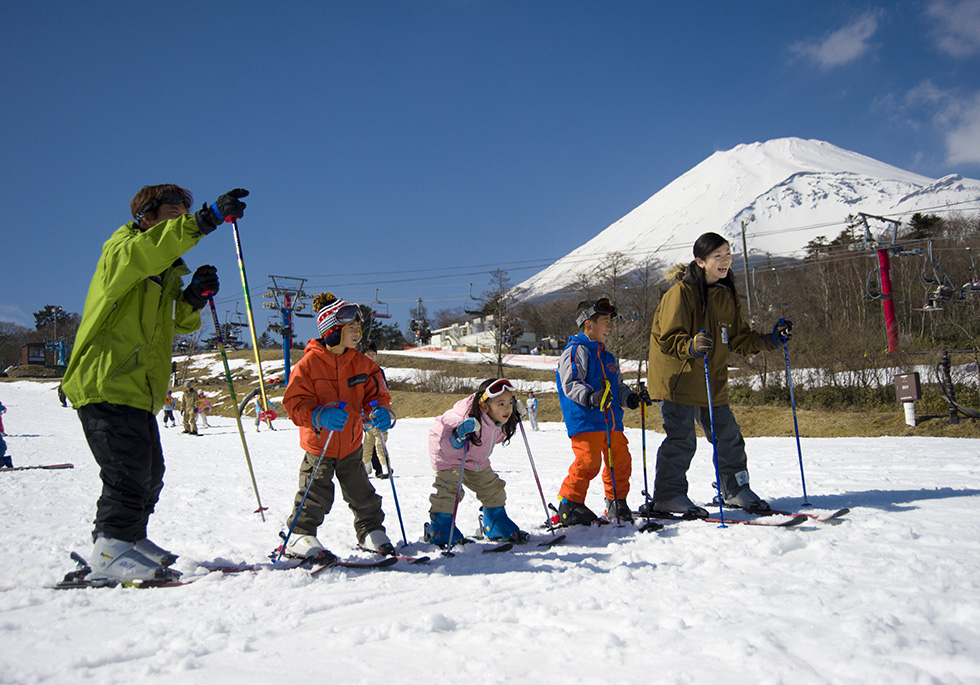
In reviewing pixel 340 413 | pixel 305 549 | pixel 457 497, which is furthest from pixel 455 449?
pixel 305 549

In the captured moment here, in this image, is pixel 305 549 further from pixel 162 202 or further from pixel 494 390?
pixel 162 202

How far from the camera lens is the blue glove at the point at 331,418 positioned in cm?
337

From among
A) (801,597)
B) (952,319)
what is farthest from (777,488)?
(952,319)

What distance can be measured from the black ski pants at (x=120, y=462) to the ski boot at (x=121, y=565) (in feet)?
0.15

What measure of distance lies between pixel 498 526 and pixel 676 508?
1264mm

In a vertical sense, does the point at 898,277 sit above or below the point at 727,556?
above

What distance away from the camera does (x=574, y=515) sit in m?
4.20

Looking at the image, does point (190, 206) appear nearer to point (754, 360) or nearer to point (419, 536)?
point (419, 536)

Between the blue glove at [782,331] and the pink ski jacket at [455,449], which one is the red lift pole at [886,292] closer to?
the blue glove at [782,331]

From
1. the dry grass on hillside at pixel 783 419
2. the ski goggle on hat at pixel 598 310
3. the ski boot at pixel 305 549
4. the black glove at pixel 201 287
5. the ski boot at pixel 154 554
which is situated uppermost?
the black glove at pixel 201 287

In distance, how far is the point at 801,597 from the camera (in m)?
2.36

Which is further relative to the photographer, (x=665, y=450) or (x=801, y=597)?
(x=665, y=450)

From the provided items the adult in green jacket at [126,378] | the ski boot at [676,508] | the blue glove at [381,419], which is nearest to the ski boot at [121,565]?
the adult in green jacket at [126,378]

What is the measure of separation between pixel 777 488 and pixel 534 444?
7.58 meters
